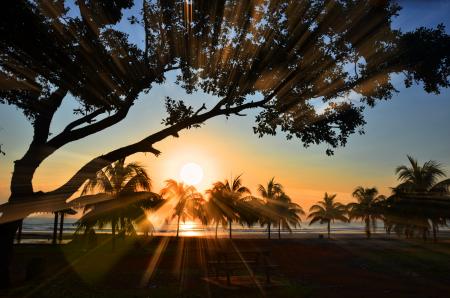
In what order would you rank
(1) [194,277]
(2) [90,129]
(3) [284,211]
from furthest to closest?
(3) [284,211]
(1) [194,277]
(2) [90,129]

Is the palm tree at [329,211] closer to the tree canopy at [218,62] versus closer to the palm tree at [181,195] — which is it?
the palm tree at [181,195]

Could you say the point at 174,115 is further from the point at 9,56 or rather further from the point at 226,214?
the point at 226,214

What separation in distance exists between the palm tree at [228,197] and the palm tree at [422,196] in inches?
621

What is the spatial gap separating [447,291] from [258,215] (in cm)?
2703

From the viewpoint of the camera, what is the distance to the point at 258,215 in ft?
124

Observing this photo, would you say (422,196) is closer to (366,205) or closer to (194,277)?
(366,205)

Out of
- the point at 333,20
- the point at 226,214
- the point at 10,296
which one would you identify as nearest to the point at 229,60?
the point at 333,20

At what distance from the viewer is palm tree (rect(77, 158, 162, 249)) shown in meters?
24.6

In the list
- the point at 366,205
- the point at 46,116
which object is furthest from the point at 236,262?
the point at 366,205

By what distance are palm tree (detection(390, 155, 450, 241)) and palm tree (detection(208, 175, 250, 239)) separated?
15769 millimetres

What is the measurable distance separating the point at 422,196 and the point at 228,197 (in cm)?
1929

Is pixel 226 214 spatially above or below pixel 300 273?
above

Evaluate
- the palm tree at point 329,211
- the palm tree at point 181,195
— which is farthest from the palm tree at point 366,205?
the palm tree at point 181,195

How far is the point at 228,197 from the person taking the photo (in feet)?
119
